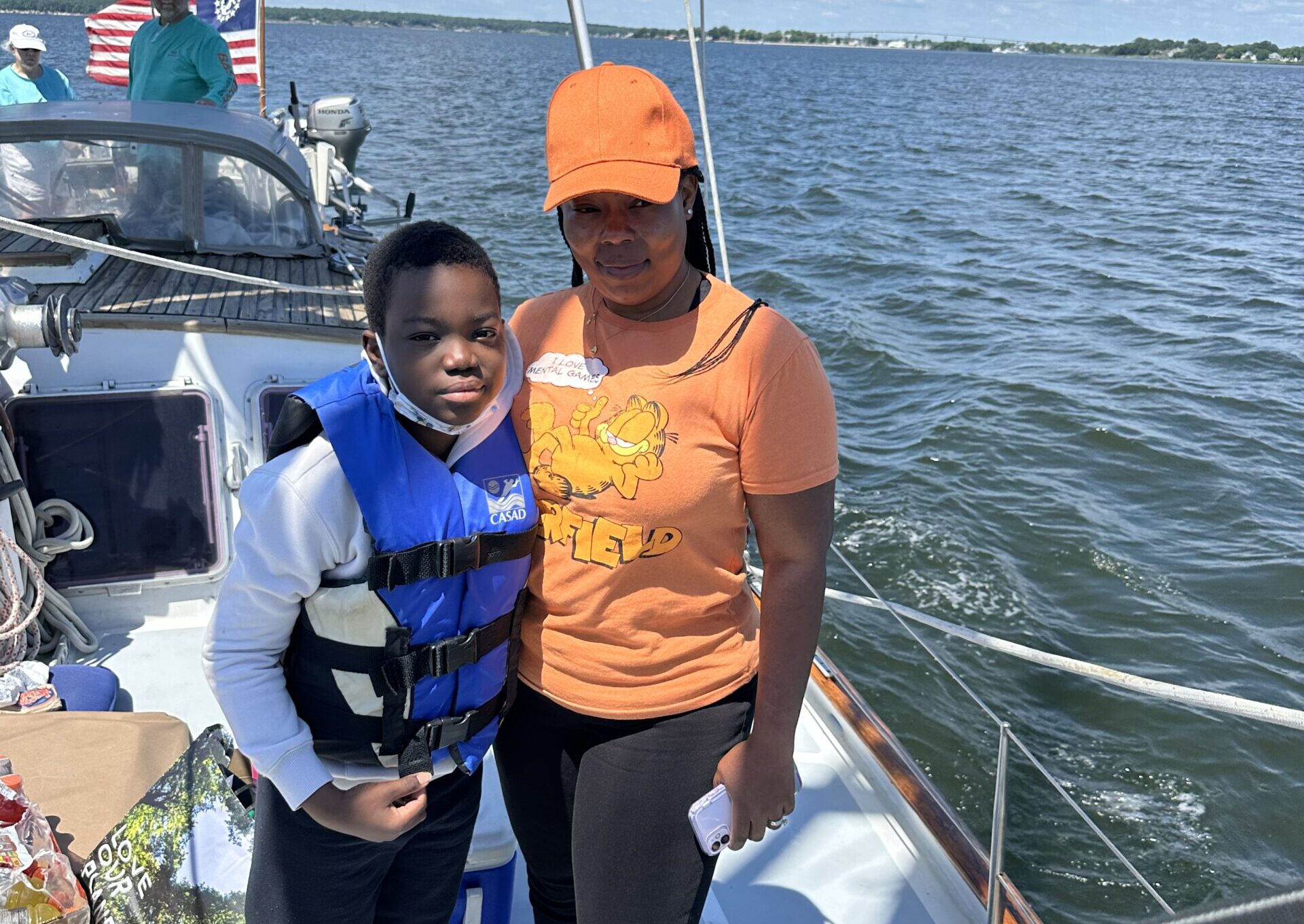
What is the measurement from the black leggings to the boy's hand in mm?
242

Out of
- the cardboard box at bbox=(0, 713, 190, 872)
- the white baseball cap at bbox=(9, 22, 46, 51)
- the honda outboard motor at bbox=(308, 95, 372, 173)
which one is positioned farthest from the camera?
the honda outboard motor at bbox=(308, 95, 372, 173)

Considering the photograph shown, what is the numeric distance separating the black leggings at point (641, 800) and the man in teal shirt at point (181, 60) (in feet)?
17.7

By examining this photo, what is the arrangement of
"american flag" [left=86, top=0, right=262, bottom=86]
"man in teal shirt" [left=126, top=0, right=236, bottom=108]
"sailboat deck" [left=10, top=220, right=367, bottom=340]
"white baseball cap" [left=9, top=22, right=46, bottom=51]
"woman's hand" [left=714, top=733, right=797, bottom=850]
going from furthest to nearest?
"american flag" [left=86, top=0, right=262, bottom=86] → "white baseball cap" [left=9, top=22, right=46, bottom=51] → "man in teal shirt" [left=126, top=0, right=236, bottom=108] → "sailboat deck" [left=10, top=220, right=367, bottom=340] → "woman's hand" [left=714, top=733, right=797, bottom=850]

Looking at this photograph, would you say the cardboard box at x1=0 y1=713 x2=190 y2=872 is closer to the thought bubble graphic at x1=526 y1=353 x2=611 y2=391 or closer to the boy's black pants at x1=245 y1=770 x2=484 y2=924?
the boy's black pants at x1=245 y1=770 x2=484 y2=924

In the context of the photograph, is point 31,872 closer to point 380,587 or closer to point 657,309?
point 380,587

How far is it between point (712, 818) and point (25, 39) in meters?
7.33

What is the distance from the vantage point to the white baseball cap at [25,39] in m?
6.73

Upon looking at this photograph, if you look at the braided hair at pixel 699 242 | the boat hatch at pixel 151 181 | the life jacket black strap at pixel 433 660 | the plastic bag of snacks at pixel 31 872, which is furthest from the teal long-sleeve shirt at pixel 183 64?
the life jacket black strap at pixel 433 660

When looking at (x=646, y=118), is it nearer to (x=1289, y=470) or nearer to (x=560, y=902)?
(x=560, y=902)

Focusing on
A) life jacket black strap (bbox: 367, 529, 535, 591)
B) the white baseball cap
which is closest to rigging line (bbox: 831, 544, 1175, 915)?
life jacket black strap (bbox: 367, 529, 535, 591)

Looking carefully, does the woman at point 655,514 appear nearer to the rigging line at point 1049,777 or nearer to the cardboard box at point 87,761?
the rigging line at point 1049,777

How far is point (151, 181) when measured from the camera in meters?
4.71

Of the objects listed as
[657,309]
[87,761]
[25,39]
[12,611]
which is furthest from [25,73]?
[657,309]

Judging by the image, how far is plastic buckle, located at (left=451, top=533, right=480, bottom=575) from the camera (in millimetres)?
1559
